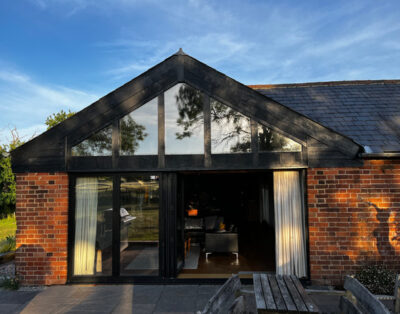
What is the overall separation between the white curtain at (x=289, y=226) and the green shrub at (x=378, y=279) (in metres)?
1.02

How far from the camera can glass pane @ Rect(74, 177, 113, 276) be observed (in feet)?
18.1

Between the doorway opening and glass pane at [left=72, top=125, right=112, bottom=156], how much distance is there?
1.77 m

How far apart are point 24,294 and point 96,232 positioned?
160 centimetres

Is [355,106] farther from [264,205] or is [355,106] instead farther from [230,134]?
[264,205]

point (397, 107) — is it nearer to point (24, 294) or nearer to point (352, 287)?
point (352, 287)

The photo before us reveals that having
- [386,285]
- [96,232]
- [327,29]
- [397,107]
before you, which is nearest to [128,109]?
[96,232]

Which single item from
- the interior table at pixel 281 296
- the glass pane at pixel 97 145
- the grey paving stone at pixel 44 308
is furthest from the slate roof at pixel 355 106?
the grey paving stone at pixel 44 308

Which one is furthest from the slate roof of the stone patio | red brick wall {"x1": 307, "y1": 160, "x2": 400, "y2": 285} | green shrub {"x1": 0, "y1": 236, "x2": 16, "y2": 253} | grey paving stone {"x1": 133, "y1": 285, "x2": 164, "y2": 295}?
green shrub {"x1": 0, "y1": 236, "x2": 16, "y2": 253}

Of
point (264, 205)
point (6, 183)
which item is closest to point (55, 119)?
point (6, 183)

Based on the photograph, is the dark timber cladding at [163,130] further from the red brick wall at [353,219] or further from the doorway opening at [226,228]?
the doorway opening at [226,228]

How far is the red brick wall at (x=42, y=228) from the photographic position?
5.41 meters

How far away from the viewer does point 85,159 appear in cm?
555

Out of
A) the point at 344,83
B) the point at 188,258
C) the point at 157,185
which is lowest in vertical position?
the point at 188,258

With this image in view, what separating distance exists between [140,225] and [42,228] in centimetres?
194
